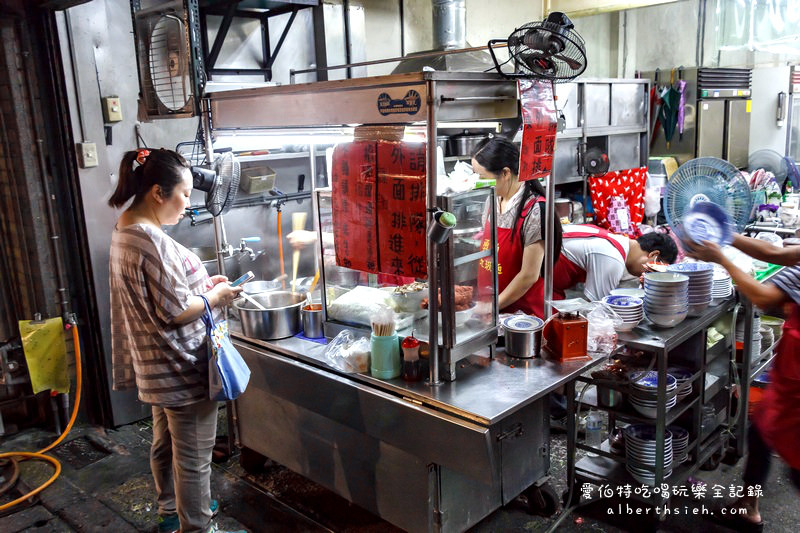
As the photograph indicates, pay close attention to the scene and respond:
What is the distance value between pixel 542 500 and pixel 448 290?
141 centimetres

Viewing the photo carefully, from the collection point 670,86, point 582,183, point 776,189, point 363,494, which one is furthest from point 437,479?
point 670,86

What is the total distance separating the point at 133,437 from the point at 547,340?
2871 millimetres

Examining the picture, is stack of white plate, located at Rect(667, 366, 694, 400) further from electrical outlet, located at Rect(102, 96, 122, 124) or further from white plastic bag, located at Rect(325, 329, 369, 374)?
electrical outlet, located at Rect(102, 96, 122, 124)

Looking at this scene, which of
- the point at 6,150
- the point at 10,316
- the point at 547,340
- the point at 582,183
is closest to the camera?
the point at 547,340

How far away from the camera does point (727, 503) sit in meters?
3.32

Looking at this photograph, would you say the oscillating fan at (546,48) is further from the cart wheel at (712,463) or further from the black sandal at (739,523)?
the cart wheel at (712,463)

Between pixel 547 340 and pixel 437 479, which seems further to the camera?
pixel 547 340

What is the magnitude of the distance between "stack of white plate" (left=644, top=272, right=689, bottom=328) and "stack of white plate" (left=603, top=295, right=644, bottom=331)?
0.14 ft

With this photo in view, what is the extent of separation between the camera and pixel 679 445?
10.6 ft

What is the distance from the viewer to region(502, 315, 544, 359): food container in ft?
9.28

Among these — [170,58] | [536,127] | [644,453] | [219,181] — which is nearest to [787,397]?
[644,453]

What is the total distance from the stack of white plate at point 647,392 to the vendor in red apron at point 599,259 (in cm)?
97

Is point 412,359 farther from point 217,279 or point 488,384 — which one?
point 217,279

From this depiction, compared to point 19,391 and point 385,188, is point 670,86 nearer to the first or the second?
point 385,188
